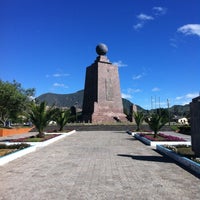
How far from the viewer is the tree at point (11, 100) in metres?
38.6

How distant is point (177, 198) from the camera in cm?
618

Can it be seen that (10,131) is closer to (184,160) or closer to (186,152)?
(186,152)

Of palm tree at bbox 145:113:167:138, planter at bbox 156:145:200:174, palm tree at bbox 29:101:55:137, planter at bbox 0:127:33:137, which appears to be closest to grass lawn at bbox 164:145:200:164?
planter at bbox 156:145:200:174

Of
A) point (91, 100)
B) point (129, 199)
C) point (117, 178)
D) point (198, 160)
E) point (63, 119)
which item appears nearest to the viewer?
point (129, 199)

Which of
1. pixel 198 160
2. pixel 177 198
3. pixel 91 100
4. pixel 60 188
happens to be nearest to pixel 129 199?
pixel 177 198

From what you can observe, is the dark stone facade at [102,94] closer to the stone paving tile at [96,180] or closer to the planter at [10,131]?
the planter at [10,131]

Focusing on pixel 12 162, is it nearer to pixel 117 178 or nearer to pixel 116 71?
pixel 117 178

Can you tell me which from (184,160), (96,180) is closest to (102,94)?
(184,160)

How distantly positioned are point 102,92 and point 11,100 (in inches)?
504

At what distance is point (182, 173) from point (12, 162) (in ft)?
20.2

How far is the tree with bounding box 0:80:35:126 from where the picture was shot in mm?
38594

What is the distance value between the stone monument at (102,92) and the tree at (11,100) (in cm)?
900

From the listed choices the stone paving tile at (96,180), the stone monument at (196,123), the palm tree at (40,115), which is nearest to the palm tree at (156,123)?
the palm tree at (40,115)

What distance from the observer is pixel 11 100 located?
3912cm
